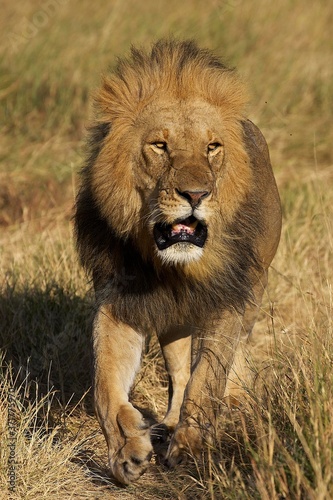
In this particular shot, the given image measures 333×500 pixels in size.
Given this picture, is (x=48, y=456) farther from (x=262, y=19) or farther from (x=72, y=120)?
(x=262, y=19)

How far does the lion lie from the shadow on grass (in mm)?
930

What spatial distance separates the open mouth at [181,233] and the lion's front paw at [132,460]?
0.71m

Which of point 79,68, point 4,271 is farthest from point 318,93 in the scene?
point 4,271

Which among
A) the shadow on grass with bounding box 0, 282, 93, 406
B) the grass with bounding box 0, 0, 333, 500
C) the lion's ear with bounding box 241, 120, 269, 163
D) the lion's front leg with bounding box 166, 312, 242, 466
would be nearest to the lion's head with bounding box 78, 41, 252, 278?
the lion's ear with bounding box 241, 120, 269, 163

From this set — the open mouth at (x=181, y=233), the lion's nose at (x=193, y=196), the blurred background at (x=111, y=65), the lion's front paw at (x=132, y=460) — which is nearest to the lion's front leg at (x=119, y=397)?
the lion's front paw at (x=132, y=460)

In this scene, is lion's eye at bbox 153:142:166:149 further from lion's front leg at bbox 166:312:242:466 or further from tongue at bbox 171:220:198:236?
lion's front leg at bbox 166:312:242:466

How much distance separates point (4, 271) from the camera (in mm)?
5746

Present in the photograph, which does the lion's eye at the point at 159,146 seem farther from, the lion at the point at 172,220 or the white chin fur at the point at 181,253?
the white chin fur at the point at 181,253

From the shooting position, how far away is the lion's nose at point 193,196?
346 centimetres

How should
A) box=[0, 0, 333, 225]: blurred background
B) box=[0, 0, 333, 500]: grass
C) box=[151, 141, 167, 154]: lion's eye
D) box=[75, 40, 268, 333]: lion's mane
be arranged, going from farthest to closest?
box=[0, 0, 333, 225]: blurred background
box=[75, 40, 268, 333]: lion's mane
box=[151, 141, 167, 154]: lion's eye
box=[0, 0, 333, 500]: grass

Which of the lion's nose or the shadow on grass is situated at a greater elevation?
the lion's nose

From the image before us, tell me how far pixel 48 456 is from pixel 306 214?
3.59 meters

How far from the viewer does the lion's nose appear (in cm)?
346

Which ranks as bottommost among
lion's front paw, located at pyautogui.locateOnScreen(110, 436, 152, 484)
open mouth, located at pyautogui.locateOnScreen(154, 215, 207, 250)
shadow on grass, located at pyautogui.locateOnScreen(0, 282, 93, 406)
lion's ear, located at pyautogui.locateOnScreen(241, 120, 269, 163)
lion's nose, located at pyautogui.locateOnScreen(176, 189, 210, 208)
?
shadow on grass, located at pyautogui.locateOnScreen(0, 282, 93, 406)
